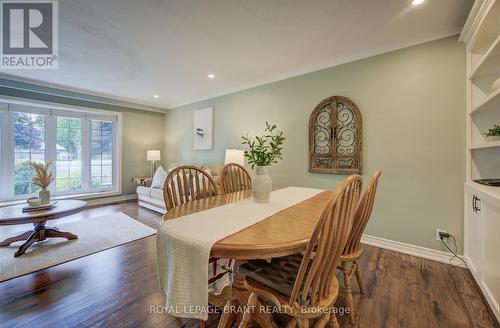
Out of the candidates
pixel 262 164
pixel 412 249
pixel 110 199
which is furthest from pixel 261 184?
pixel 110 199

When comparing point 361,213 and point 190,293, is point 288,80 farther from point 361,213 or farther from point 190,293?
point 190,293

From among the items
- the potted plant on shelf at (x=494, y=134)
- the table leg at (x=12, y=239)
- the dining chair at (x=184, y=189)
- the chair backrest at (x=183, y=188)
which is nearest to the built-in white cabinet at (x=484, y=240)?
the potted plant on shelf at (x=494, y=134)

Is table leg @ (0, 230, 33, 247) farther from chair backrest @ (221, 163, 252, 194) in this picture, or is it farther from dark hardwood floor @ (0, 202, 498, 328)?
chair backrest @ (221, 163, 252, 194)

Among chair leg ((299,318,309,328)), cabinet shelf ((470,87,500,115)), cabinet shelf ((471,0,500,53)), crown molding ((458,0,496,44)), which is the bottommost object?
chair leg ((299,318,309,328))

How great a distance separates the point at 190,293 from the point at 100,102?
5007 millimetres

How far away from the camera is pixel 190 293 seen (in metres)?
0.92

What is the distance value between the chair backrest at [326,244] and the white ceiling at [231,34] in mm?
1735

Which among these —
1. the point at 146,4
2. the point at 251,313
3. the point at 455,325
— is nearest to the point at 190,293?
the point at 251,313

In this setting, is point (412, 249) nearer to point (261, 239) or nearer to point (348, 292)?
point (348, 292)

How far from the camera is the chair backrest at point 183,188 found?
154cm

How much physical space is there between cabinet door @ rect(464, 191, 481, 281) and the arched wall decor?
1005 millimetres

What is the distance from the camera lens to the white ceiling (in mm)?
1797

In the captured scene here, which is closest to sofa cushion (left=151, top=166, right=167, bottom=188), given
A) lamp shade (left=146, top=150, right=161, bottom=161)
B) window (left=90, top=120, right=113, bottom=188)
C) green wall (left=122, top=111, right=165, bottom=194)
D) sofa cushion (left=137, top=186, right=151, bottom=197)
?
sofa cushion (left=137, top=186, right=151, bottom=197)

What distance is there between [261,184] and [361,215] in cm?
69
